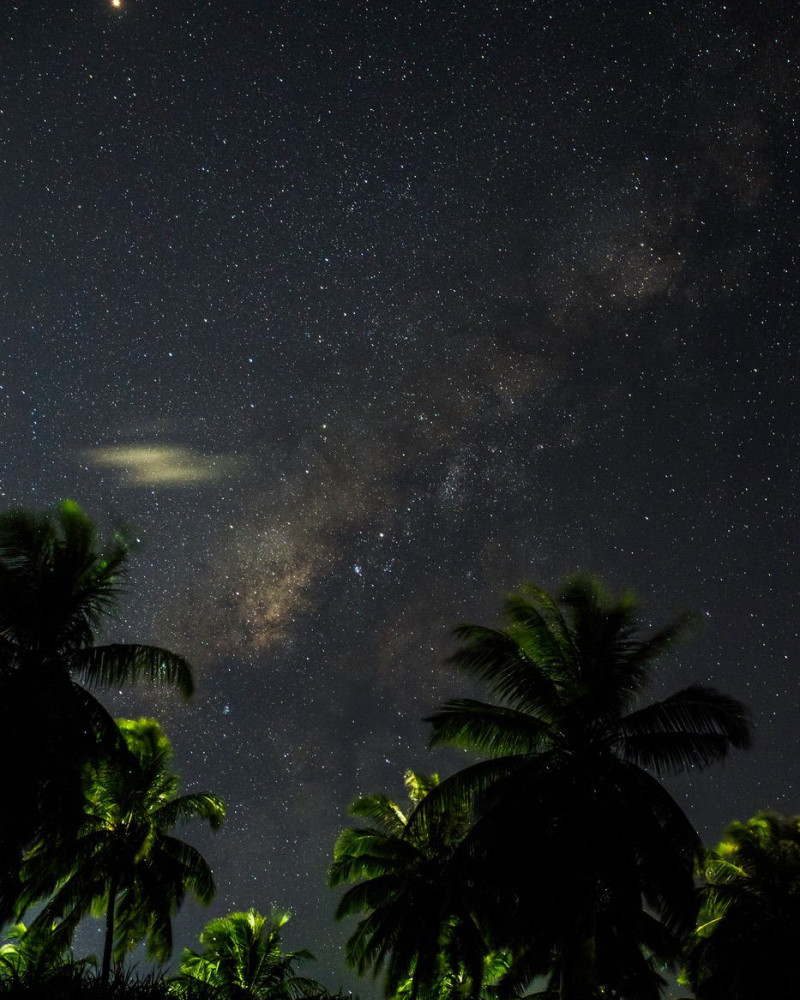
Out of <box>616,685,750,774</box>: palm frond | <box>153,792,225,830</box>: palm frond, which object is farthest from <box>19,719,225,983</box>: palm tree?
<box>616,685,750,774</box>: palm frond

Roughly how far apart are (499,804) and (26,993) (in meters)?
8.09

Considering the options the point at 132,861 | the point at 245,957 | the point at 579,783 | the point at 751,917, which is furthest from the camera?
the point at 245,957

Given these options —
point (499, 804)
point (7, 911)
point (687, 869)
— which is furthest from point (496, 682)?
point (7, 911)

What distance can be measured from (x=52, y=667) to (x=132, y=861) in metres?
7.47

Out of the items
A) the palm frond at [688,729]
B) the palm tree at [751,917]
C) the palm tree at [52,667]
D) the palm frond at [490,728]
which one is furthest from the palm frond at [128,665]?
the palm tree at [751,917]

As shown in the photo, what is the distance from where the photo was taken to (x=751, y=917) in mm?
19219

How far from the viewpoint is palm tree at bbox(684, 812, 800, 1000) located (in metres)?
18.2

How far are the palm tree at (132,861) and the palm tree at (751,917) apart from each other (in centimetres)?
1303

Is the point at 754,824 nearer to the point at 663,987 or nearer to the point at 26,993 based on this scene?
the point at 663,987

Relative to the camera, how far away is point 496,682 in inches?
559

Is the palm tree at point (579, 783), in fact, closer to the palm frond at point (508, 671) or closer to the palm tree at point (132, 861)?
the palm frond at point (508, 671)

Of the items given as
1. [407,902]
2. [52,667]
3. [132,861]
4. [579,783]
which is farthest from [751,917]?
[52,667]

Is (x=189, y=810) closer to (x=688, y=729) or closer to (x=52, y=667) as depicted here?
(x=52, y=667)

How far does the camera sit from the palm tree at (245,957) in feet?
79.3
